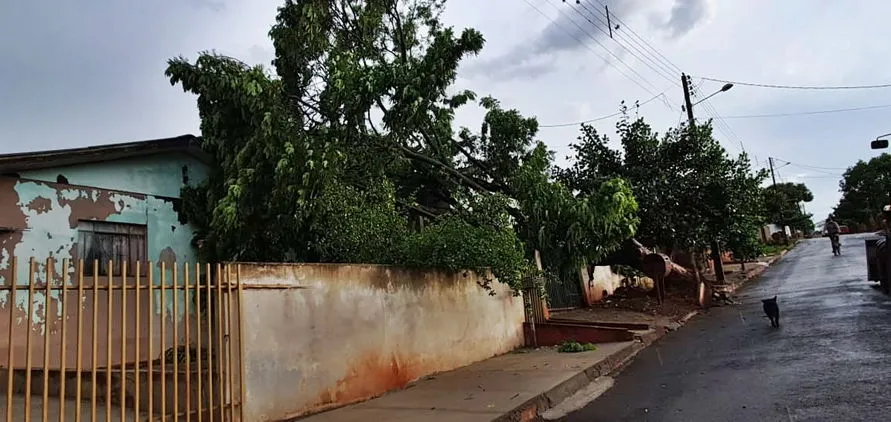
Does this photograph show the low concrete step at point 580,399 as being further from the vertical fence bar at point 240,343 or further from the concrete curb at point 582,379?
the vertical fence bar at point 240,343

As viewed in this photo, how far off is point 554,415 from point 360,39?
29.8ft

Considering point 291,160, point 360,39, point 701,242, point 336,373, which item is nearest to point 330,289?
point 336,373

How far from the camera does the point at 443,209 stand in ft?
51.7

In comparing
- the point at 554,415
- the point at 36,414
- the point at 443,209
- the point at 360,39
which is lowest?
the point at 554,415

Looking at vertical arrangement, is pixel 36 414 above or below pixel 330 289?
below

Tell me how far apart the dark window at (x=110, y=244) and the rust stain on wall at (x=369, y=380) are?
389 centimetres

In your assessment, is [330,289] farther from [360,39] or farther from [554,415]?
[360,39]

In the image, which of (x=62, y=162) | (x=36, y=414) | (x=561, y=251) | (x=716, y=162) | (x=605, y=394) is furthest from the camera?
(x=716, y=162)

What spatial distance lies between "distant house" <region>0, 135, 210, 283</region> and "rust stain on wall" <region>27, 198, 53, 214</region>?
1 cm

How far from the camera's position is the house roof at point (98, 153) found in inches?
328

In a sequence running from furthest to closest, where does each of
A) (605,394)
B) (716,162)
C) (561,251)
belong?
(716,162) → (561,251) → (605,394)

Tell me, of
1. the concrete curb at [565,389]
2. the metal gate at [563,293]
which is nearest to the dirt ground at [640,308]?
Answer: the metal gate at [563,293]

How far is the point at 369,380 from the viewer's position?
779 centimetres

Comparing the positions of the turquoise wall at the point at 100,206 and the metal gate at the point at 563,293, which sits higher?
the turquoise wall at the point at 100,206
